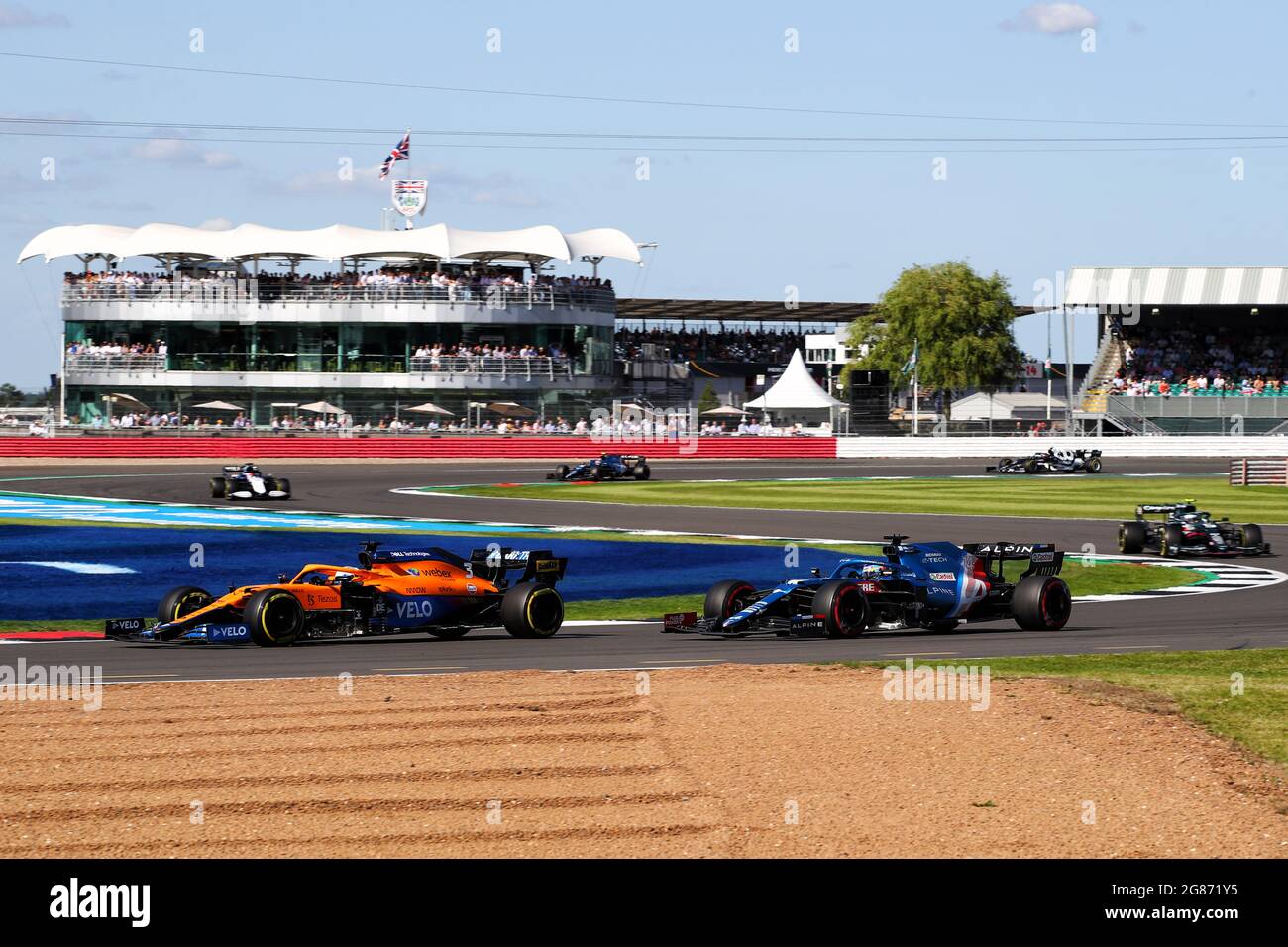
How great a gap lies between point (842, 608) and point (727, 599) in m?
1.27

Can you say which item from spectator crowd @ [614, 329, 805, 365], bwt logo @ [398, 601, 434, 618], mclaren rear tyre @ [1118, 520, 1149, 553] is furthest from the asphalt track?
spectator crowd @ [614, 329, 805, 365]

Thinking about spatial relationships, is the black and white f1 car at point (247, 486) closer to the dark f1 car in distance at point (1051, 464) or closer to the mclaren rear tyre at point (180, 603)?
the mclaren rear tyre at point (180, 603)

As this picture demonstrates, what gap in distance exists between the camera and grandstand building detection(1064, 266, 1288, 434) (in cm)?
7525

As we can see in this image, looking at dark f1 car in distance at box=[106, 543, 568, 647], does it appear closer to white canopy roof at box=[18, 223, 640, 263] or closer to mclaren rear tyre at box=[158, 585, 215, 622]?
mclaren rear tyre at box=[158, 585, 215, 622]

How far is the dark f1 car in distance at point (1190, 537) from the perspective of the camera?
28938 mm

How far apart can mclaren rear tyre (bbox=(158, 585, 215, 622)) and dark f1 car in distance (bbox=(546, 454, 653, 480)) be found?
35898 millimetres

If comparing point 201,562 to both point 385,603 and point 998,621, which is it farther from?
point 998,621

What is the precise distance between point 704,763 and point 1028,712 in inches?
124

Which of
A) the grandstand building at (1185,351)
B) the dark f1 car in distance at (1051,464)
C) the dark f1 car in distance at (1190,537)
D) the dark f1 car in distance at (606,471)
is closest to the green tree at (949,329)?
the grandstand building at (1185,351)

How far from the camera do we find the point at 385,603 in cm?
1775

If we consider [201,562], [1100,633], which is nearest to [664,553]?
[201,562]

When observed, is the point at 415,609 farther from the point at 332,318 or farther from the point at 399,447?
the point at 332,318

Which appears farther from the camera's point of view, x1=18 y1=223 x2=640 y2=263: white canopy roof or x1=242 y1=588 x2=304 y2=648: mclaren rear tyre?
x1=18 y1=223 x2=640 y2=263: white canopy roof
